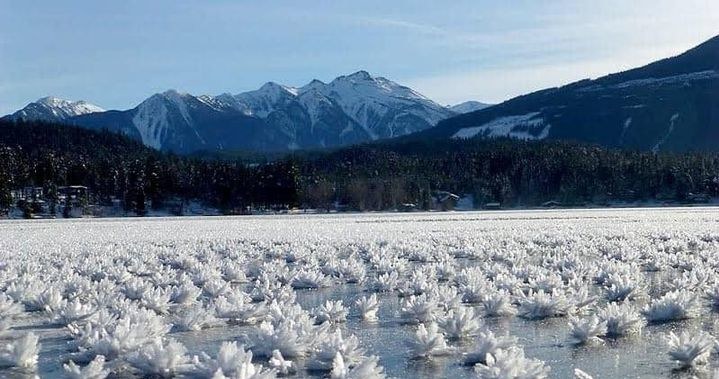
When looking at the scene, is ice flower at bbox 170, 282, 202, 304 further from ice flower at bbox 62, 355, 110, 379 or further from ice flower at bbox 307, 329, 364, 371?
ice flower at bbox 62, 355, 110, 379

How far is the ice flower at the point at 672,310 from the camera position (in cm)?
1190

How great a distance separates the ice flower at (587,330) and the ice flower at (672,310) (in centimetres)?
180

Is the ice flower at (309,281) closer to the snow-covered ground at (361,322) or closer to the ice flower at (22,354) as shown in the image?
the snow-covered ground at (361,322)

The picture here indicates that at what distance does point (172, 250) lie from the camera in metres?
25.1

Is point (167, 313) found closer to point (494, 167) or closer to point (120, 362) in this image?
point (120, 362)

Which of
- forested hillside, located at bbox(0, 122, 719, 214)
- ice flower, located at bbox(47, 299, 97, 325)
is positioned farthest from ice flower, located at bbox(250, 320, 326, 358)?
forested hillside, located at bbox(0, 122, 719, 214)

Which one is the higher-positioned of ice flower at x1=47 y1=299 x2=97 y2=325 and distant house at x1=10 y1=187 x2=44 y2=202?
distant house at x1=10 y1=187 x2=44 y2=202

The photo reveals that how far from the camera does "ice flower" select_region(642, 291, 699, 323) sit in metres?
11.9

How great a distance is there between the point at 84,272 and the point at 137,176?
8307cm

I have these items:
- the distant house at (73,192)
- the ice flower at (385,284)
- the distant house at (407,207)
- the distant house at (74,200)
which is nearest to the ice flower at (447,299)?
the ice flower at (385,284)

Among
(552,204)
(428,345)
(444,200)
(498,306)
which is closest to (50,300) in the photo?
(428,345)

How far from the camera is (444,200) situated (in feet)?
381

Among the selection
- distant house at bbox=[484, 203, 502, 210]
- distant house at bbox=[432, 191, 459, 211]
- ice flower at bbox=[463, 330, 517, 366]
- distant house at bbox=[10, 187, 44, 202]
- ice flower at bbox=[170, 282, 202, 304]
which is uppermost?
distant house at bbox=[10, 187, 44, 202]

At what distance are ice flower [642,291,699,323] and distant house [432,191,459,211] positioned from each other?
98681mm
